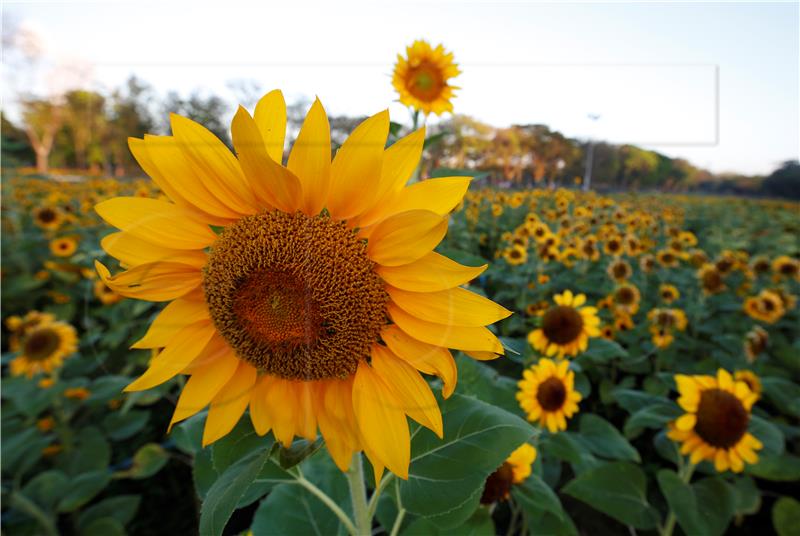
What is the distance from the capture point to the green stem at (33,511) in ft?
4.32

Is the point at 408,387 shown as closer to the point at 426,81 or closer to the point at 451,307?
the point at 451,307

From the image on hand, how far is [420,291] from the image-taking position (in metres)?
0.39

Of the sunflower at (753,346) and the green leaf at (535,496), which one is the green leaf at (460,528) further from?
the sunflower at (753,346)

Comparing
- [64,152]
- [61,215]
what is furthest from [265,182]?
[61,215]

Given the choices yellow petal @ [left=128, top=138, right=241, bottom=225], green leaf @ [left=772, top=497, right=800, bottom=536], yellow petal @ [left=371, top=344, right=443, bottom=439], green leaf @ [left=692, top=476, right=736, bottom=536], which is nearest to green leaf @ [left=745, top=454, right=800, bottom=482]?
green leaf @ [left=772, top=497, right=800, bottom=536]

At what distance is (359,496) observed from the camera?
0.59m

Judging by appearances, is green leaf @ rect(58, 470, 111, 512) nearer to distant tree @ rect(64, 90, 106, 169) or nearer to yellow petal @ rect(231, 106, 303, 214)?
distant tree @ rect(64, 90, 106, 169)

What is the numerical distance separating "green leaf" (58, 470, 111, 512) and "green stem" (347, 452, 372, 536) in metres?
1.21

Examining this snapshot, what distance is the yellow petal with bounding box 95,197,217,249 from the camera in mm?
392

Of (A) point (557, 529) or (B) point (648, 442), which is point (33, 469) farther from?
(B) point (648, 442)

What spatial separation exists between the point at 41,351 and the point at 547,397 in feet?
5.96

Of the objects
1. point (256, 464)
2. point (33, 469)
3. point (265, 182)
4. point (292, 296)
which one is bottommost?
point (33, 469)

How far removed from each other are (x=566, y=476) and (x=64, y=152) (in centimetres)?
192

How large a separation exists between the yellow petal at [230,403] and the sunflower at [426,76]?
40 centimetres
